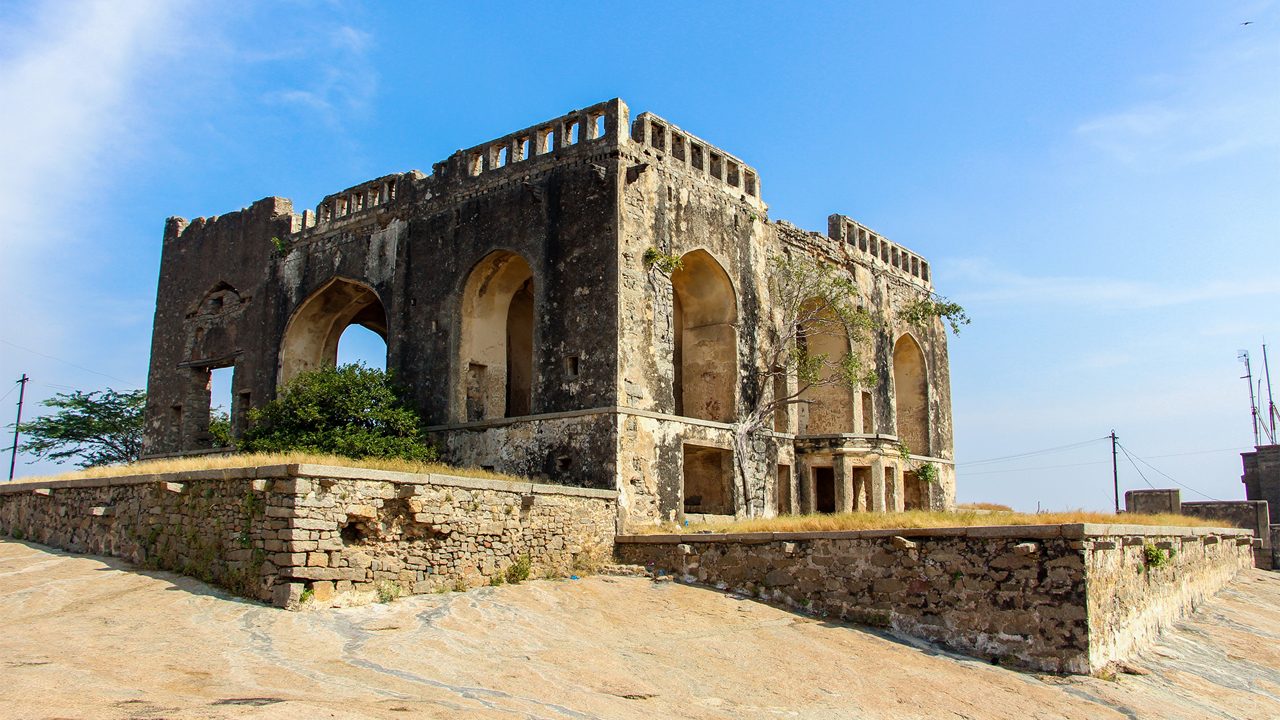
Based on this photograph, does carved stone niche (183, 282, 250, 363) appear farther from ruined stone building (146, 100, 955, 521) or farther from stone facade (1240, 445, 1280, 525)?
stone facade (1240, 445, 1280, 525)

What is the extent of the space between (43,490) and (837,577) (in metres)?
12.5

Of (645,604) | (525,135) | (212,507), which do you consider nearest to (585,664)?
(645,604)

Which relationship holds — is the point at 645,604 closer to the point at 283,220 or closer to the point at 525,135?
the point at 525,135

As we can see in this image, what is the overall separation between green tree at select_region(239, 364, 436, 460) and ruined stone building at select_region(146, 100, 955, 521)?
0.73m

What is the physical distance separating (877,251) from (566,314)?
1151cm

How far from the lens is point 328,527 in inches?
448

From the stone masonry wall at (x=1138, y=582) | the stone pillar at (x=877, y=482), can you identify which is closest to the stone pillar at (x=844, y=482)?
the stone pillar at (x=877, y=482)

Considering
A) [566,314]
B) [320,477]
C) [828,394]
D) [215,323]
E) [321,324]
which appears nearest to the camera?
[320,477]

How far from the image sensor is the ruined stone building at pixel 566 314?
17.1 m

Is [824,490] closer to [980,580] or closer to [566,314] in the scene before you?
[566,314]

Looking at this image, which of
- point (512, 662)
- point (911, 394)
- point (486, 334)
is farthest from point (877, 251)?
point (512, 662)

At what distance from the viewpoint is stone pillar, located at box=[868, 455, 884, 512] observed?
66.8ft

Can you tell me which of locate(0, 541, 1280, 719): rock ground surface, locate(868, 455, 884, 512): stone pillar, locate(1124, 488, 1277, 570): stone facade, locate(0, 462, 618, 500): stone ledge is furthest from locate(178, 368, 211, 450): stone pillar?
locate(1124, 488, 1277, 570): stone facade

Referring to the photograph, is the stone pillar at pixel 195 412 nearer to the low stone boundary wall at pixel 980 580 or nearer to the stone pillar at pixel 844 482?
the low stone boundary wall at pixel 980 580
